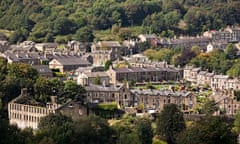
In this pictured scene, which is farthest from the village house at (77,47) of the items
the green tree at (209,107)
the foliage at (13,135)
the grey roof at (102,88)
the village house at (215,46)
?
the foliage at (13,135)

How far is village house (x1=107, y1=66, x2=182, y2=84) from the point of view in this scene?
56.4 m

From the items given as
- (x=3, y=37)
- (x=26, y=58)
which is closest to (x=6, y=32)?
(x=3, y=37)

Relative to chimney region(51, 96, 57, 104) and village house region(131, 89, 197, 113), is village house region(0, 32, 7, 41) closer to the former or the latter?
village house region(131, 89, 197, 113)

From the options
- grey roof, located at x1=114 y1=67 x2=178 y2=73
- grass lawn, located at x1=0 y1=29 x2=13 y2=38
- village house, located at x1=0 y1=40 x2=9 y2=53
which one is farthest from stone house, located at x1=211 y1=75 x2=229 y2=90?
grass lawn, located at x1=0 y1=29 x2=13 y2=38

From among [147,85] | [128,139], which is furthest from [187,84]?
[128,139]

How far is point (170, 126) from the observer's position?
40062 millimetres

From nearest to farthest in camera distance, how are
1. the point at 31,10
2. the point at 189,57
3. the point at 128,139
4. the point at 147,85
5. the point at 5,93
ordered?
the point at 128,139
the point at 5,93
the point at 147,85
the point at 189,57
the point at 31,10

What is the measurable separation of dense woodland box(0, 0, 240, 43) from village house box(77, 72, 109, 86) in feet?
64.0

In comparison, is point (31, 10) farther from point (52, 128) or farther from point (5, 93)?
point (52, 128)

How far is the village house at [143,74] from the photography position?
56.4 m

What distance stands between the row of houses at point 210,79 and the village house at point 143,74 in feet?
2.63

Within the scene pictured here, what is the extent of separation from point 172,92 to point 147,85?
6.70 m

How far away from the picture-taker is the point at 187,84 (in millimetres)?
56156

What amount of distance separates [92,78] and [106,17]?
29323mm
